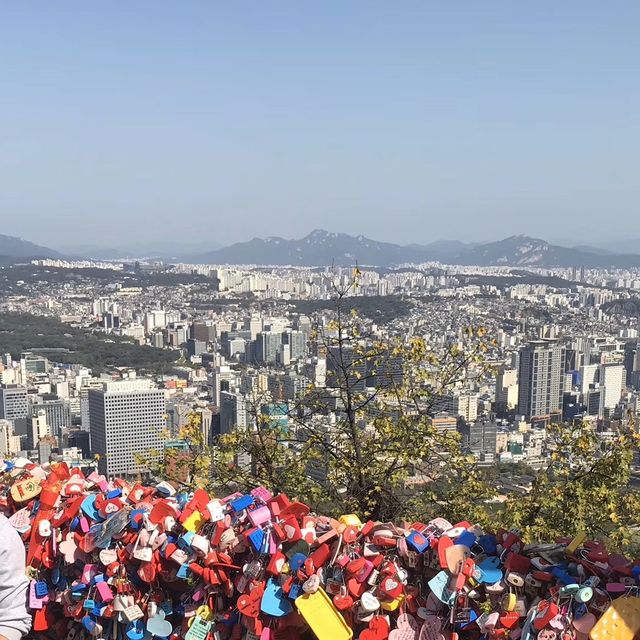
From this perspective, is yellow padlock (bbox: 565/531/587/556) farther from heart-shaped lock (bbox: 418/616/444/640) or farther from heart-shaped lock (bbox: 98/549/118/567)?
heart-shaped lock (bbox: 98/549/118/567)

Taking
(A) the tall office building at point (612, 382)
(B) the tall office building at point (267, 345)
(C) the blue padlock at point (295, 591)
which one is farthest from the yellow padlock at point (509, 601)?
(B) the tall office building at point (267, 345)

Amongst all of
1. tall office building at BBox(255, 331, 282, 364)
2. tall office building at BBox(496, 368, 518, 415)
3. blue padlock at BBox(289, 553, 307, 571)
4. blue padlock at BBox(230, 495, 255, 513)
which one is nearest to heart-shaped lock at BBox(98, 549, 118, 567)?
blue padlock at BBox(230, 495, 255, 513)

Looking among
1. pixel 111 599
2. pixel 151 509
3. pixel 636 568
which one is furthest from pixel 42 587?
pixel 636 568

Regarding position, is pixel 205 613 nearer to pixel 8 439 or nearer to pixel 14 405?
pixel 8 439

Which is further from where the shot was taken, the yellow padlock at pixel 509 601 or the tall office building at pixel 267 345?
the tall office building at pixel 267 345

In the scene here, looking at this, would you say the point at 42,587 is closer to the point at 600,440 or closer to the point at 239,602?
the point at 239,602

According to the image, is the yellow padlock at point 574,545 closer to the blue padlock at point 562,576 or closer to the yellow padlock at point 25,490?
the blue padlock at point 562,576
